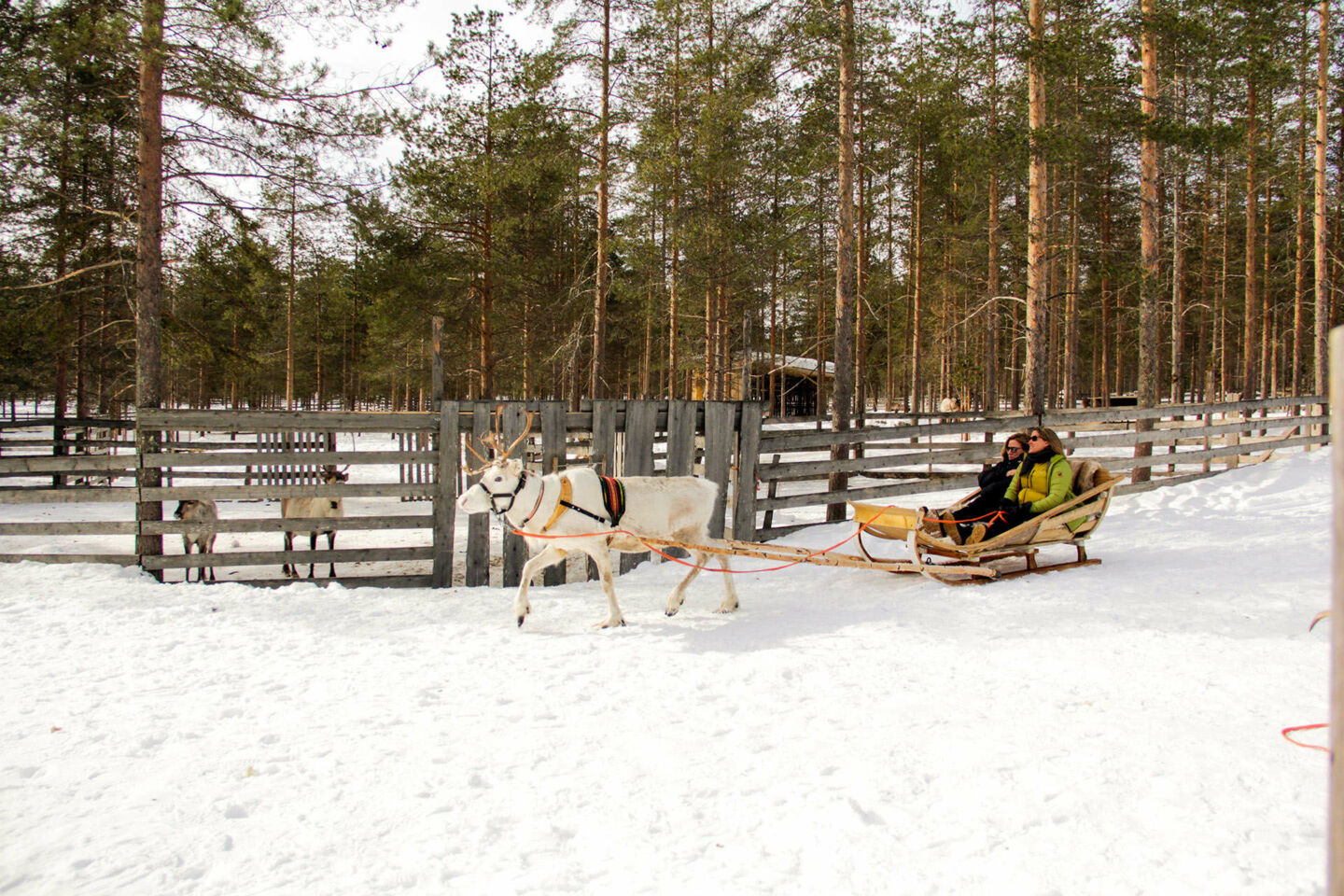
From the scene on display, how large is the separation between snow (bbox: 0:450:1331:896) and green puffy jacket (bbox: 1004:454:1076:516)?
732mm

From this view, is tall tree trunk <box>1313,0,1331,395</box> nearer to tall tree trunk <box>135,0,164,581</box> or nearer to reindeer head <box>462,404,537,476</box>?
reindeer head <box>462,404,537,476</box>

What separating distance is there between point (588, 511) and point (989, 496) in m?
3.93

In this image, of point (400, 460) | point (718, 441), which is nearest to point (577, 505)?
point (718, 441)

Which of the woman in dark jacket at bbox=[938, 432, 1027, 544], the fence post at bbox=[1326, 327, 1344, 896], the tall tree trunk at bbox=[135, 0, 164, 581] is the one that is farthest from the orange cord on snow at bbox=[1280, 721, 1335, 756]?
the tall tree trunk at bbox=[135, 0, 164, 581]

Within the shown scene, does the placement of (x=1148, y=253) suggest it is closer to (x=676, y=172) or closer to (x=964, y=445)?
(x=964, y=445)

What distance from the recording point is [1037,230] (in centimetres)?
964

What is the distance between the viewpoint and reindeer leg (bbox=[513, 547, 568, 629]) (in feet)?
18.1

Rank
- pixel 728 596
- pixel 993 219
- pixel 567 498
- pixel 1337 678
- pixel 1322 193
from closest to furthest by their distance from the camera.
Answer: pixel 1337 678
pixel 567 498
pixel 728 596
pixel 1322 193
pixel 993 219

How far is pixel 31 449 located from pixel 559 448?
24.1 metres

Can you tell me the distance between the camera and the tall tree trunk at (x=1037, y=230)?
31.4 feet

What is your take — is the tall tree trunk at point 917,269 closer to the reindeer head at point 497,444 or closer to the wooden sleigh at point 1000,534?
the wooden sleigh at point 1000,534

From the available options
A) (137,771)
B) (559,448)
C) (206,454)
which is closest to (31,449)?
(206,454)

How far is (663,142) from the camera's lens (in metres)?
13.2

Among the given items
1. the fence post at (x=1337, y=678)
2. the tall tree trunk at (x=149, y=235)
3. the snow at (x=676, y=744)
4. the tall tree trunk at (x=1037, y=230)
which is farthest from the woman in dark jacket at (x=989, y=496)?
the tall tree trunk at (x=149, y=235)
